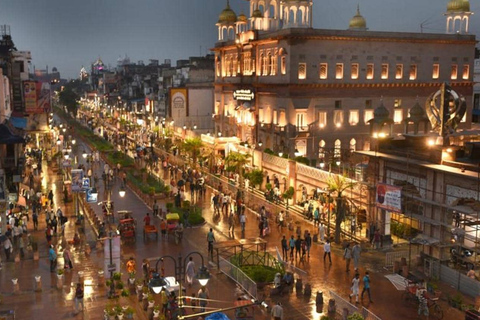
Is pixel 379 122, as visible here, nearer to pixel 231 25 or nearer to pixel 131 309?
pixel 131 309

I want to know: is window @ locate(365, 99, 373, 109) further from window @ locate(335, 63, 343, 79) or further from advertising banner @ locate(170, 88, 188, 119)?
advertising banner @ locate(170, 88, 188, 119)

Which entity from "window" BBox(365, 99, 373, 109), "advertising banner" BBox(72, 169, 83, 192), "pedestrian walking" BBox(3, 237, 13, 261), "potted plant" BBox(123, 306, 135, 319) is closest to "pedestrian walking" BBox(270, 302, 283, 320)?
"potted plant" BBox(123, 306, 135, 319)

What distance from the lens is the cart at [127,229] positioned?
31.5 meters

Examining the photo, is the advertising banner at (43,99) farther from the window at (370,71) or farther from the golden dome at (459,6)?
the golden dome at (459,6)

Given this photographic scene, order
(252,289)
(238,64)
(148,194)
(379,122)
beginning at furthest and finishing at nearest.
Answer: (238,64)
(148,194)
(379,122)
(252,289)

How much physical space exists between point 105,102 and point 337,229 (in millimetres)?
133694

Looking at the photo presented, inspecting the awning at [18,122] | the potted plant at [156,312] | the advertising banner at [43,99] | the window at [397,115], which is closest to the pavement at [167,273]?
the potted plant at [156,312]

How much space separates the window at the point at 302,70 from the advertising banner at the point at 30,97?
83.5ft

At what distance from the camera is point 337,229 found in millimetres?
31641

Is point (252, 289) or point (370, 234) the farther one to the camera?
point (370, 234)

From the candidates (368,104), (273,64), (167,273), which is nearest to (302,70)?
(273,64)

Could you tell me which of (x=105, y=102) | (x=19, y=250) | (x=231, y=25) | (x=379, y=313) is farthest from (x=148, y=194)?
(x=105, y=102)

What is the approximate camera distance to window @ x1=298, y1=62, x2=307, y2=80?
5431cm

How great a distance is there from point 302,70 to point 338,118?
6.04 metres
